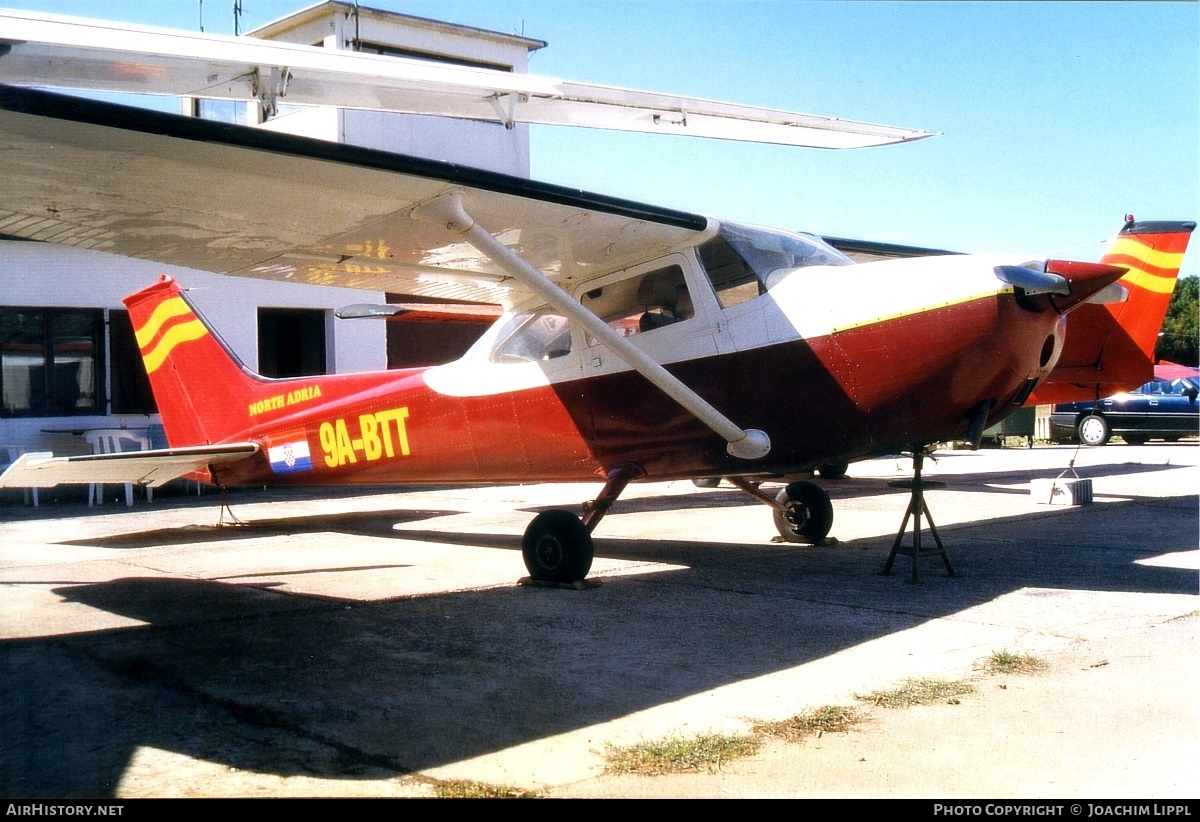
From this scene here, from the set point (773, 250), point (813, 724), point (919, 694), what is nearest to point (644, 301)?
point (773, 250)

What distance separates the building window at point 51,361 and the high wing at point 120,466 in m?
7.76

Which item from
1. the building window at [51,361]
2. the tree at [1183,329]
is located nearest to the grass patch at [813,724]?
the building window at [51,361]

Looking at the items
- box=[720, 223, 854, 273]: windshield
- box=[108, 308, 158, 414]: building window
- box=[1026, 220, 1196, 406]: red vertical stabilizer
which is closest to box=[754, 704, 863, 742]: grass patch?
box=[720, 223, 854, 273]: windshield

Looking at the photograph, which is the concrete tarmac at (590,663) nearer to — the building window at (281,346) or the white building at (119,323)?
the white building at (119,323)

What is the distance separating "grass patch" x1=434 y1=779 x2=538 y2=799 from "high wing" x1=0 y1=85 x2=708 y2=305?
309 cm

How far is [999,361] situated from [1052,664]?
199cm

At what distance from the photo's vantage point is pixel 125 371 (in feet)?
55.5

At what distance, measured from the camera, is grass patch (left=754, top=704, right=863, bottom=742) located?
3.68 metres

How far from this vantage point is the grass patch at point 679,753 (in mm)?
3332

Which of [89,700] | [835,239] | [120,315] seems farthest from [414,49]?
[89,700]

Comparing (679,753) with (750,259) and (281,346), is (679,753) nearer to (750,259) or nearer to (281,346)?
(750,259)

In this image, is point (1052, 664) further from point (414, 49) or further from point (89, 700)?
point (414, 49)
